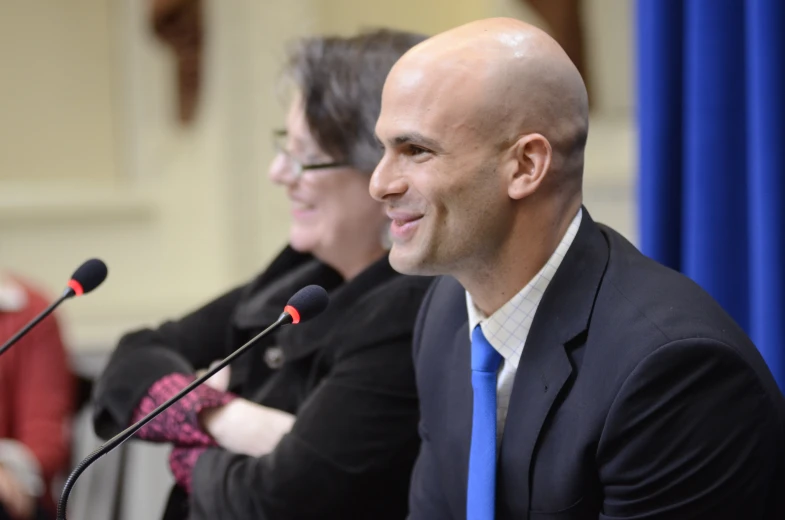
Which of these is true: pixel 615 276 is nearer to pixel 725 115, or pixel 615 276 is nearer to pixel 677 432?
pixel 677 432

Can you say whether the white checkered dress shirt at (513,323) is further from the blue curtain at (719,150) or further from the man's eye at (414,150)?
the blue curtain at (719,150)

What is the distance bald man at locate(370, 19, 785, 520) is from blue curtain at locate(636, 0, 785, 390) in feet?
1.65

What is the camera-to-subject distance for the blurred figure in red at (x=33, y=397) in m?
2.45

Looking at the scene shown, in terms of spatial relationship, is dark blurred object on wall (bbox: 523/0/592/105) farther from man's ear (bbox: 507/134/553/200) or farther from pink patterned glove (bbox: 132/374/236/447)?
man's ear (bbox: 507/134/553/200)

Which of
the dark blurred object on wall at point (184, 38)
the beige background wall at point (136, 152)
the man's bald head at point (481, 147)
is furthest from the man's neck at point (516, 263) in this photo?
the dark blurred object on wall at point (184, 38)

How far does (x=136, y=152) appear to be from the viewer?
405 centimetres

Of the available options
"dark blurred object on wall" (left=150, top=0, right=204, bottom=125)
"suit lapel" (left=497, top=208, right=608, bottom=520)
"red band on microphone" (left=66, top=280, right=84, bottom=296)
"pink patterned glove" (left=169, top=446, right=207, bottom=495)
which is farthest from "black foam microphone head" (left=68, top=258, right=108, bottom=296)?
"dark blurred object on wall" (left=150, top=0, right=204, bottom=125)

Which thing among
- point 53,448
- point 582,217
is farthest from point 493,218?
point 53,448

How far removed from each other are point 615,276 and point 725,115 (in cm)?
69

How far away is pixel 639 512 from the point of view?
1.12 m

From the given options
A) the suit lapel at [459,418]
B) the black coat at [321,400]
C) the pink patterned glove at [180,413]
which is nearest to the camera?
the suit lapel at [459,418]

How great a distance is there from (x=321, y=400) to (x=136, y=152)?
2.68 metres

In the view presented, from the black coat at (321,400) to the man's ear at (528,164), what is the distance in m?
0.53

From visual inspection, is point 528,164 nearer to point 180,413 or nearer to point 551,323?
point 551,323
